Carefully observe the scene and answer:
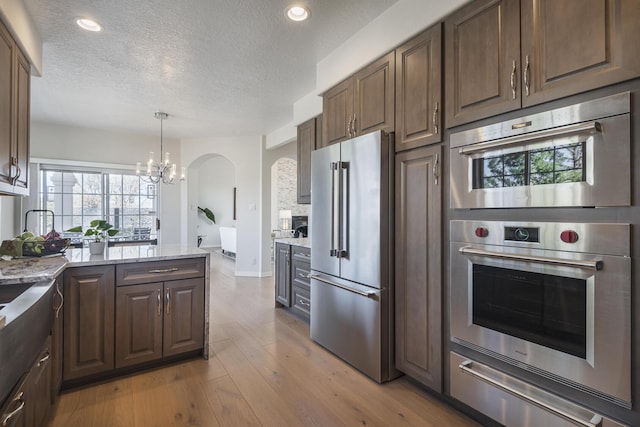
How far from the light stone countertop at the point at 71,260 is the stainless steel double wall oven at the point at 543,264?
200 cm

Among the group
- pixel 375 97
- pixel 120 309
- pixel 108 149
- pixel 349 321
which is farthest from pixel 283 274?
pixel 108 149

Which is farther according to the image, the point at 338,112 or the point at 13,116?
the point at 338,112

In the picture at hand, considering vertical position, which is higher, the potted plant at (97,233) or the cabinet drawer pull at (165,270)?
the potted plant at (97,233)

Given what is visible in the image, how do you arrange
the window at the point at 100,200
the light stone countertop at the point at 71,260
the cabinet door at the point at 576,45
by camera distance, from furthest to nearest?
1. the window at the point at 100,200
2. the light stone countertop at the point at 71,260
3. the cabinet door at the point at 576,45

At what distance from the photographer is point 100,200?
5480 mm

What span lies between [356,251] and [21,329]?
1.87 m

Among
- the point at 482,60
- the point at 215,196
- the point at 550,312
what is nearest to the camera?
the point at 550,312

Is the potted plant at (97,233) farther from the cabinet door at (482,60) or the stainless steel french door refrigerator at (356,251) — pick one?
the cabinet door at (482,60)

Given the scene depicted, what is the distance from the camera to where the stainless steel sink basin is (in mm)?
1099

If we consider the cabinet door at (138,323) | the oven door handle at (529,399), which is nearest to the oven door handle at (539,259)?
the oven door handle at (529,399)

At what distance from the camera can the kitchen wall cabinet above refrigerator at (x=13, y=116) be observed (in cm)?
175

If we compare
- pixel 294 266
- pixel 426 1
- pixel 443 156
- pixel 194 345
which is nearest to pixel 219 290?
pixel 294 266

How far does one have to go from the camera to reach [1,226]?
4.19 meters

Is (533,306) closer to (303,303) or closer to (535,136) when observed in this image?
(535,136)
